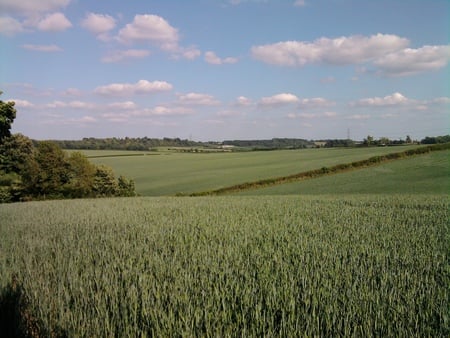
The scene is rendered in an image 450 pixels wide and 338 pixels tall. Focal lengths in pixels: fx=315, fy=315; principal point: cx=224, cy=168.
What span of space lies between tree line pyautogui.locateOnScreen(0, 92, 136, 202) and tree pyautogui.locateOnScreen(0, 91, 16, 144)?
41.8 feet

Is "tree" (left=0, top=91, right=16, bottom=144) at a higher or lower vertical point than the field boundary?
higher

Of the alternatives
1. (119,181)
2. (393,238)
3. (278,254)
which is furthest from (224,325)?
(119,181)

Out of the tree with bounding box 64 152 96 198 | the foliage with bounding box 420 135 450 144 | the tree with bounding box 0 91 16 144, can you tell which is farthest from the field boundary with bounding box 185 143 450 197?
the tree with bounding box 0 91 16 144

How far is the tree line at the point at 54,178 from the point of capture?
39.9 metres

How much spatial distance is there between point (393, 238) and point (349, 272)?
140 inches

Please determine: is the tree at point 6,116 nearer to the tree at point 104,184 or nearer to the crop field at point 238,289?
the tree at point 104,184

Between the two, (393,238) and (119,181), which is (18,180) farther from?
(393,238)

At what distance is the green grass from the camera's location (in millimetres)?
31203

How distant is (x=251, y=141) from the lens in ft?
415

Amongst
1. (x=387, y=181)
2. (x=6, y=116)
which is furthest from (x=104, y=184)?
(x=387, y=181)

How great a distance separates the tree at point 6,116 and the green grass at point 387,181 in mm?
23596

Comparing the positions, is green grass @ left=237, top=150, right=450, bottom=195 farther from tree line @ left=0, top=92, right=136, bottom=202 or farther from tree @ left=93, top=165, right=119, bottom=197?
tree line @ left=0, top=92, right=136, bottom=202

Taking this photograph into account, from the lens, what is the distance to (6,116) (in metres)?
25.6

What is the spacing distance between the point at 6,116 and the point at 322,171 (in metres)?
36.4
